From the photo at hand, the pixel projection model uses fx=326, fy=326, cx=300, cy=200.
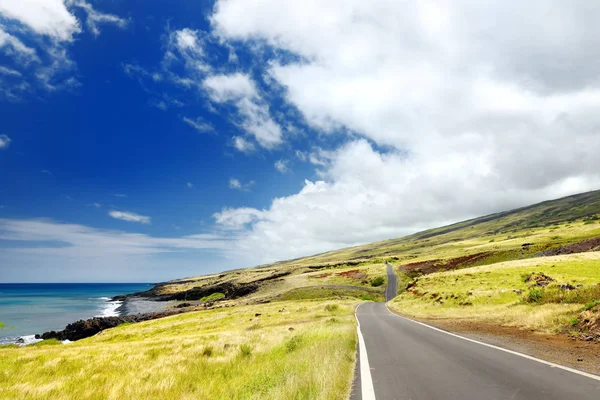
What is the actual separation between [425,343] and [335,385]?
28.4 feet

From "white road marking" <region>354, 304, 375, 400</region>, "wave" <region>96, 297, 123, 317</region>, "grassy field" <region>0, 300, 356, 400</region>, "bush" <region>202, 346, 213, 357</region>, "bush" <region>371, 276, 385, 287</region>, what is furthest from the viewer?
"wave" <region>96, 297, 123, 317</region>

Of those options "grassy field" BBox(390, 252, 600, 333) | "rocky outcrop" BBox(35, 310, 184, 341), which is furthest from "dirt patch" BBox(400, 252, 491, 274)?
"rocky outcrop" BBox(35, 310, 184, 341)

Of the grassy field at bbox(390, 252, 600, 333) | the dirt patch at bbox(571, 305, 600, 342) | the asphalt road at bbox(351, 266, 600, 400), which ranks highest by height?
the asphalt road at bbox(351, 266, 600, 400)

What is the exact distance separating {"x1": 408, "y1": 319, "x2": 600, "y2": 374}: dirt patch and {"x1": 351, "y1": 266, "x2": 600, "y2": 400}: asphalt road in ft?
2.99

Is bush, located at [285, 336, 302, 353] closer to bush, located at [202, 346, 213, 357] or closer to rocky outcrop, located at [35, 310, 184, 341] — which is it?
bush, located at [202, 346, 213, 357]

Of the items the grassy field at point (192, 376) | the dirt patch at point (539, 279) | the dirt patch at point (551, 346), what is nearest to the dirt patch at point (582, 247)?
the dirt patch at point (539, 279)

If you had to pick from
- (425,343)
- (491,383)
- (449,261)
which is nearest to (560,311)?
(425,343)

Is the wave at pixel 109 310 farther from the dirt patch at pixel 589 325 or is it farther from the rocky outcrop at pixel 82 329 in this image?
the dirt patch at pixel 589 325

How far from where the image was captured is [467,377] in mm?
8273

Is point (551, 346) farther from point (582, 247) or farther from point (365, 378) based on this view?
point (582, 247)

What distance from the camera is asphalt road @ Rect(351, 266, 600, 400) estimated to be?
267 inches

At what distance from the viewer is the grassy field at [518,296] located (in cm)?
1784

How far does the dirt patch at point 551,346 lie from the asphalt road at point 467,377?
91cm

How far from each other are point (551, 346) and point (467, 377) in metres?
6.72
